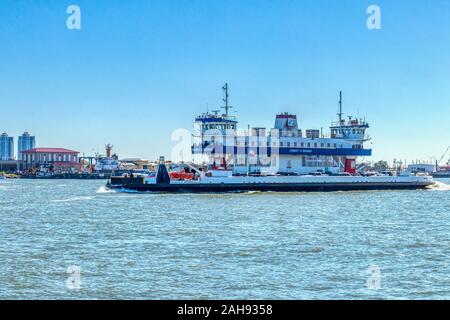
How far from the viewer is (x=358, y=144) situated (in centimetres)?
8400

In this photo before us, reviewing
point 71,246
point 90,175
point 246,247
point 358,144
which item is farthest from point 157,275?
point 90,175

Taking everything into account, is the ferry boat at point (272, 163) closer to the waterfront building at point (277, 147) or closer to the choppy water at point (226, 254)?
the waterfront building at point (277, 147)

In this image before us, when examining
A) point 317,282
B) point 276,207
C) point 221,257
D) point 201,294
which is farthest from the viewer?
point 276,207

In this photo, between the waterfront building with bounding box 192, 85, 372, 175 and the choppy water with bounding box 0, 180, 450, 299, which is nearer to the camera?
the choppy water with bounding box 0, 180, 450, 299

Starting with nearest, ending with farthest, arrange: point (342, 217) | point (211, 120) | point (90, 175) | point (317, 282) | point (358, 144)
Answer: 1. point (317, 282)
2. point (342, 217)
3. point (211, 120)
4. point (358, 144)
5. point (90, 175)

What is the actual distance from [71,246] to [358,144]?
62.8m

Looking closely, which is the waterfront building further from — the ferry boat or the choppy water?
the choppy water

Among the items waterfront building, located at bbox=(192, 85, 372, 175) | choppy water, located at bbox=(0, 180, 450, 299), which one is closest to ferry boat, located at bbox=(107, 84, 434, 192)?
waterfront building, located at bbox=(192, 85, 372, 175)

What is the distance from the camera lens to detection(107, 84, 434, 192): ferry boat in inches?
2648

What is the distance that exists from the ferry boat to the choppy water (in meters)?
25.3

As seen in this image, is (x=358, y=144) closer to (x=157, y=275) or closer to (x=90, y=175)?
(x=157, y=275)

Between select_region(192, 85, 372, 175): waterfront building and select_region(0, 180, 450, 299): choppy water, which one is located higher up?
select_region(192, 85, 372, 175): waterfront building

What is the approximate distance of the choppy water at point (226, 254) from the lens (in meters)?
16.8

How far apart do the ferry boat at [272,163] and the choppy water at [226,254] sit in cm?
2528
